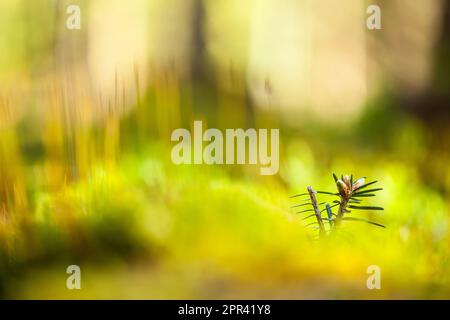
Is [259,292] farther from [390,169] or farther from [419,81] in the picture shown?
[419,81]

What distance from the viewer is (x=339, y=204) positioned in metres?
1.10

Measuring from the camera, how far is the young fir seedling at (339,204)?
1093mm

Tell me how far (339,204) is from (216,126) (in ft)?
1.02

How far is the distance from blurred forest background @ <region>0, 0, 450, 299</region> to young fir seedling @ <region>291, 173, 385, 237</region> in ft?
0.07

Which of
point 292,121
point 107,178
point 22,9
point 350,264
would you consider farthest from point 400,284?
point 22,9

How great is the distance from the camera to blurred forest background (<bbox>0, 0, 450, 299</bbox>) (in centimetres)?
110

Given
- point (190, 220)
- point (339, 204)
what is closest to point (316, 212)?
point (339, 204)

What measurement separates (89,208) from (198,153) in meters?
0.26

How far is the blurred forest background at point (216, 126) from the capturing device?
1099 millimetres

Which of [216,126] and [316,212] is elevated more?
[216,126]

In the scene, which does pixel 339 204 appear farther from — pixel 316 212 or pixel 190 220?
pixel 190 220

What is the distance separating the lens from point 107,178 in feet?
3.60

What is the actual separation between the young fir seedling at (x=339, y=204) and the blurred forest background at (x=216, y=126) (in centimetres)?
2
